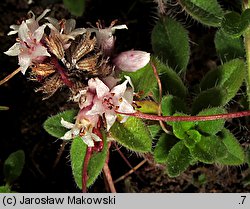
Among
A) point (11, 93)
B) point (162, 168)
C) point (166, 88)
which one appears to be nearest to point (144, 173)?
point (162, 168)

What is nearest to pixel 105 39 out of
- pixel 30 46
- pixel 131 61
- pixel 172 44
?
pixel 131 61

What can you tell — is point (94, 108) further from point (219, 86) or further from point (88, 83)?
point (219, 86)

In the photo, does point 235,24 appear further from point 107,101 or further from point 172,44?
point 107,101

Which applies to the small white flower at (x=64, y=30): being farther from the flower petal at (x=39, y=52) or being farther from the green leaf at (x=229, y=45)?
the green leaf at (x=229, y=45)

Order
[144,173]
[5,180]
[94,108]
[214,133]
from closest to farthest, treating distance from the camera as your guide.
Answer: [94,108], [214,133], [5,180], [144,173]

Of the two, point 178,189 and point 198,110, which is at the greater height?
point 198,110

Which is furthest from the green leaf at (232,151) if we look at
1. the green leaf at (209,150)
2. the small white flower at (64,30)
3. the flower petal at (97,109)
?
the small white flower at (64,30)

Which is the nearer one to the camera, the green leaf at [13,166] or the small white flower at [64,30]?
the small white flower at [64,30]
